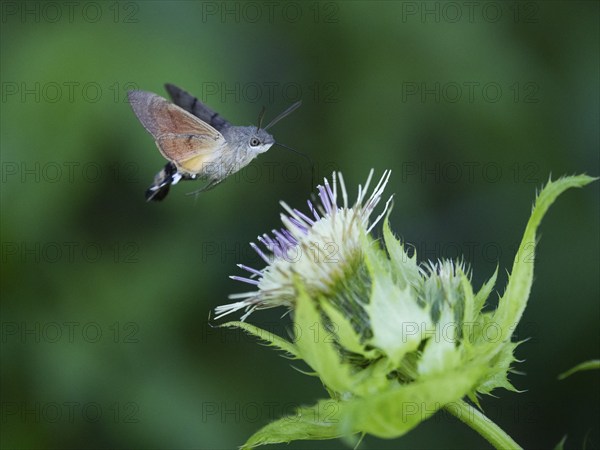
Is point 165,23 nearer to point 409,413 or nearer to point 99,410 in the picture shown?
point 99,410

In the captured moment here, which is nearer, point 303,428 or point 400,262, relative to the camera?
point 303,428

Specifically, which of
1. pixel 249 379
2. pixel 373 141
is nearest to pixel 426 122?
pixel 373 141

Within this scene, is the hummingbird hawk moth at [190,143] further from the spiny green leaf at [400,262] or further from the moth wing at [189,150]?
the spiny green leaf at [400,262]

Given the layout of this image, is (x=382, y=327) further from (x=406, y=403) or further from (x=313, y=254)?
(x=313, y=254)

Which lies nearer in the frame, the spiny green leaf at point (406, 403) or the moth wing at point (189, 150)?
the spiny green leaf at point (406, 403)

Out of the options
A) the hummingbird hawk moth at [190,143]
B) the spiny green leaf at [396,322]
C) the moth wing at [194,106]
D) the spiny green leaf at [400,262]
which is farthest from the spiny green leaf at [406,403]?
the moth wing at [194,106]

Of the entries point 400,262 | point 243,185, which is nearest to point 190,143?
point 243,185
